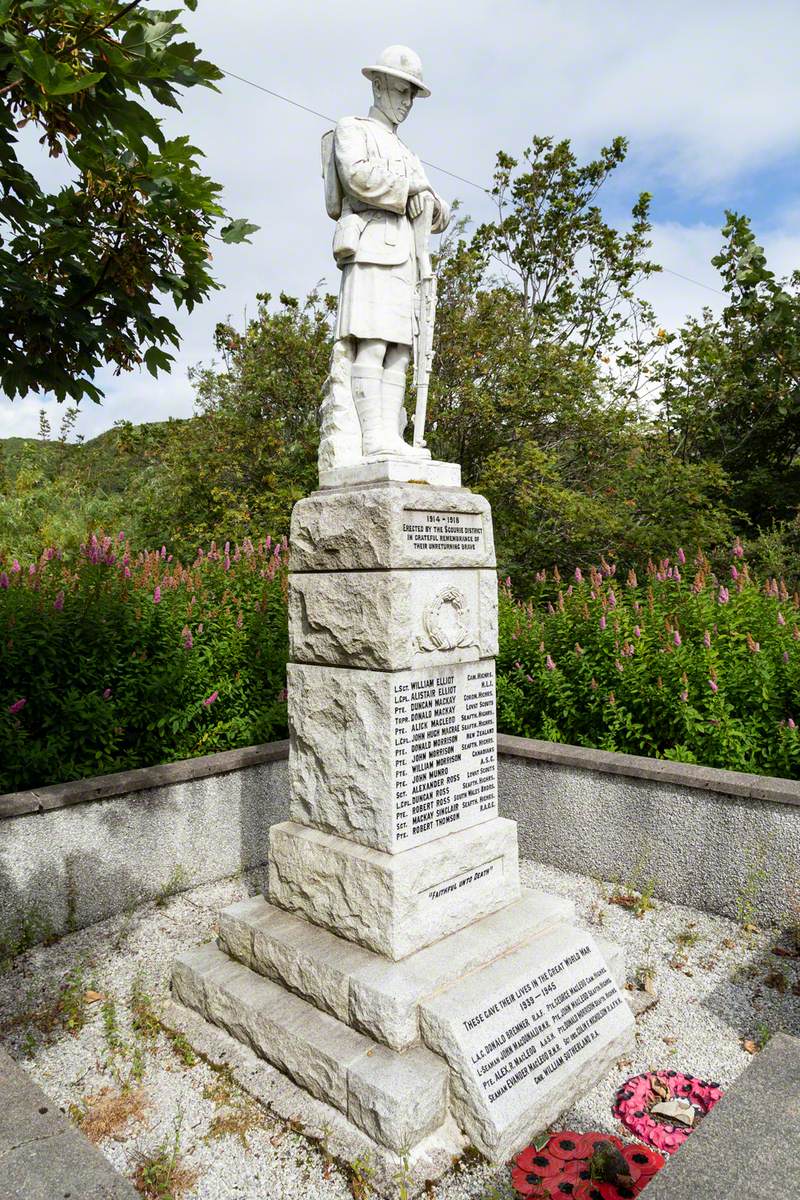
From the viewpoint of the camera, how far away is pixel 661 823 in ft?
15.9

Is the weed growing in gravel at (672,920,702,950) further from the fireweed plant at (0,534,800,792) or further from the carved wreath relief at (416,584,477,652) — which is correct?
the carved wreath relief at (416,584,477,652)

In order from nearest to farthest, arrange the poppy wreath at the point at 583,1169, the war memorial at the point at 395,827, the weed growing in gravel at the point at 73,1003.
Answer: the poppy wreath at the point at 583,1169
the war memorial at the point at 395,827
the weed growing in gravel at the point at 73,1003

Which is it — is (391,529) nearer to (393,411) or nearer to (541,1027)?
(393,411)

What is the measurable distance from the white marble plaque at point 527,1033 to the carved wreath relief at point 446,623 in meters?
1.43

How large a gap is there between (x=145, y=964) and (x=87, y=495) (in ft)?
37.7

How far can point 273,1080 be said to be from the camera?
3211 mm

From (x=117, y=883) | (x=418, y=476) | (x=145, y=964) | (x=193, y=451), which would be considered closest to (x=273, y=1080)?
(x=145, y=964)

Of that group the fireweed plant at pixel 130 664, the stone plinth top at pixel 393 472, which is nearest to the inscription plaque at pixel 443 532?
the stone plinth top at pixel 393 472

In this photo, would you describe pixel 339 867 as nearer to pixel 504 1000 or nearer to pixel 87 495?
pixel 504 1000

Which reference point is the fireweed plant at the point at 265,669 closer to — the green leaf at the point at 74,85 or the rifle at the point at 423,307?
the rifle at the point at 423,307

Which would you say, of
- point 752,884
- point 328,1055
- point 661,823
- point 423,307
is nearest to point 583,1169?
point 328,1055

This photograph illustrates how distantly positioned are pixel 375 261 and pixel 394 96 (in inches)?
32.0

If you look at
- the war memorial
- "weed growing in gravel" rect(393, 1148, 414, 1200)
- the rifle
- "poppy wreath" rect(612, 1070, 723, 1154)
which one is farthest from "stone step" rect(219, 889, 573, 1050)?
the rifle

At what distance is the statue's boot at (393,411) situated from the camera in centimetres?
385
